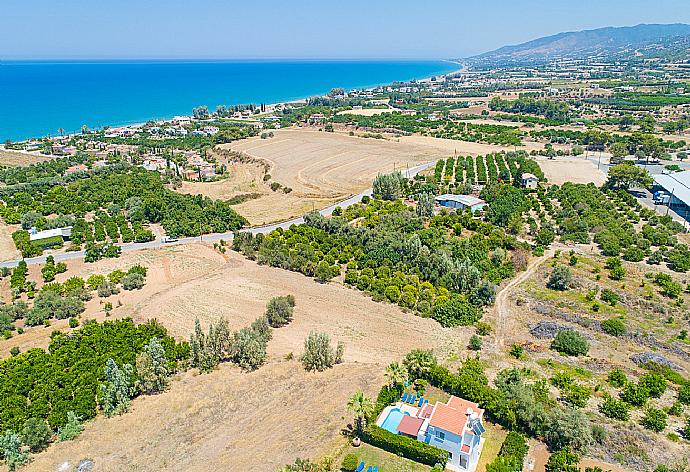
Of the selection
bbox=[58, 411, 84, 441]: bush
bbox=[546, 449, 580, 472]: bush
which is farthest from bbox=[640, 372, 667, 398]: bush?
bbox=[58, 411, 84, 441]: bush

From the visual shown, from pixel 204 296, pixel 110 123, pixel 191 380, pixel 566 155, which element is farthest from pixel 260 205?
pixel 110 123

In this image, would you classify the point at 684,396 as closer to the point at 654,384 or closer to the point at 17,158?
the point at 654,384

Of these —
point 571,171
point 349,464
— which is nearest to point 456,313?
point 349,464

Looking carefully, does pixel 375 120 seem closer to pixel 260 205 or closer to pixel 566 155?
pixel 566 155

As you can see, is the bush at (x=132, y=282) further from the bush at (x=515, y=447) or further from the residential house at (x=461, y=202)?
the residential house at (x=461, y=202)

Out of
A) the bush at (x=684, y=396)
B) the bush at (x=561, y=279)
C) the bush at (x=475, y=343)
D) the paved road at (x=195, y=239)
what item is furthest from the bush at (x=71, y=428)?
the bush at (x=561, y=279)

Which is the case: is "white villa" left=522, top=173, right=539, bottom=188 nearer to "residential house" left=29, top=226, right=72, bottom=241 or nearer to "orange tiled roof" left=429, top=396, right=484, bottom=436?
"orange tiled roof" left=429, top=396, right=484, bottom=436

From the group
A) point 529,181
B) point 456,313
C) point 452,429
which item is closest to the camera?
point 452,429
